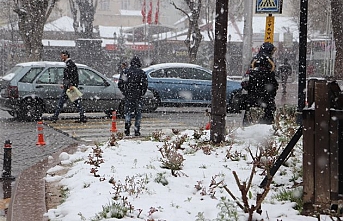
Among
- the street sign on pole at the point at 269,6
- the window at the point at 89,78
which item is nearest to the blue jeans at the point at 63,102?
the window at the point at 89,78

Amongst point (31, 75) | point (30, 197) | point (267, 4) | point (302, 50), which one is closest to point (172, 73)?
point (31, 75)

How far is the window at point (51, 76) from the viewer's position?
15.4m

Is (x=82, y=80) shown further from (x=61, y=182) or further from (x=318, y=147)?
(x=318, y=147)

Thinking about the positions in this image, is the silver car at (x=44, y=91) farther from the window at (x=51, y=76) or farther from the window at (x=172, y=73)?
the window at (x=172, y=73)

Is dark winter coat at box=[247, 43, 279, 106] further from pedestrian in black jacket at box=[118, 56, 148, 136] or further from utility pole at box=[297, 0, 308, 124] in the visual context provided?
pedestrian in black jacket at box=[118, 56, 148, 136]

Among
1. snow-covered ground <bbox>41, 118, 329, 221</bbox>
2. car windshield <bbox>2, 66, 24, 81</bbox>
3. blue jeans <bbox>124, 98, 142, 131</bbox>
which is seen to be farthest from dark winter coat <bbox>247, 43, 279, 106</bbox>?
car windshield <bbox>2, 66, 24, 81</bbox>

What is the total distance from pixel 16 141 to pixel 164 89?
7.58 meters

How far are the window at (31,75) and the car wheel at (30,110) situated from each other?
1.68ft

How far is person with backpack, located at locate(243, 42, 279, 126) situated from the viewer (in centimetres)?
1008

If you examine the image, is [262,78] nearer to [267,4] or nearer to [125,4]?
[267,4]

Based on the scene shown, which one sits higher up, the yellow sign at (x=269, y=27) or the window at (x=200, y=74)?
the yellow sign at (x=269, y=27)

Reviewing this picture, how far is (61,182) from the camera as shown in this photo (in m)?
6.83

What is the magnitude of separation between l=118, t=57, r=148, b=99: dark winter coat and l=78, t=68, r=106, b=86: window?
14.6 ft

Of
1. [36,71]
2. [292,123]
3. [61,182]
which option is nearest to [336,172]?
[61,182]
